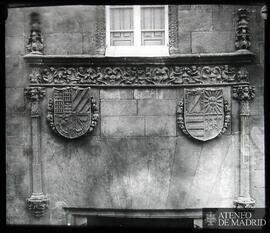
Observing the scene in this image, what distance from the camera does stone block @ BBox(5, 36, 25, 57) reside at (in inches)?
249

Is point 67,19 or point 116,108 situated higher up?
point 67,19

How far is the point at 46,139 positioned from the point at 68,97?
0.73 meters

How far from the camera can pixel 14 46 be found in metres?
6.35

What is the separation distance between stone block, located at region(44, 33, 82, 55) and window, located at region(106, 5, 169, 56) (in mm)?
449

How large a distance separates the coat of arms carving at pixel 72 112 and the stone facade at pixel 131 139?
4.1 inches

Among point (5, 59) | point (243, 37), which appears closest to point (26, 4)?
point (5, 59)

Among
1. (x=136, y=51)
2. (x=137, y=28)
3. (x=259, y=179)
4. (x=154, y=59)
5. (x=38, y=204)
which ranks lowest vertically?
(x=38, y=204)

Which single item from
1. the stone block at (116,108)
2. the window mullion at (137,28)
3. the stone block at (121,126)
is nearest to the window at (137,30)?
the window mullion at (137,28)

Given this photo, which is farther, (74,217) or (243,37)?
(74,217)

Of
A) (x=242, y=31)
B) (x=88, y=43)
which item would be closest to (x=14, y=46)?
(x=88, y=43)

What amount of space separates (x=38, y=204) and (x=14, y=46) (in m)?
2.42

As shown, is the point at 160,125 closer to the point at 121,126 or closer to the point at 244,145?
the point at 121,126

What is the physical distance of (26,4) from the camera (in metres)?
6.15
